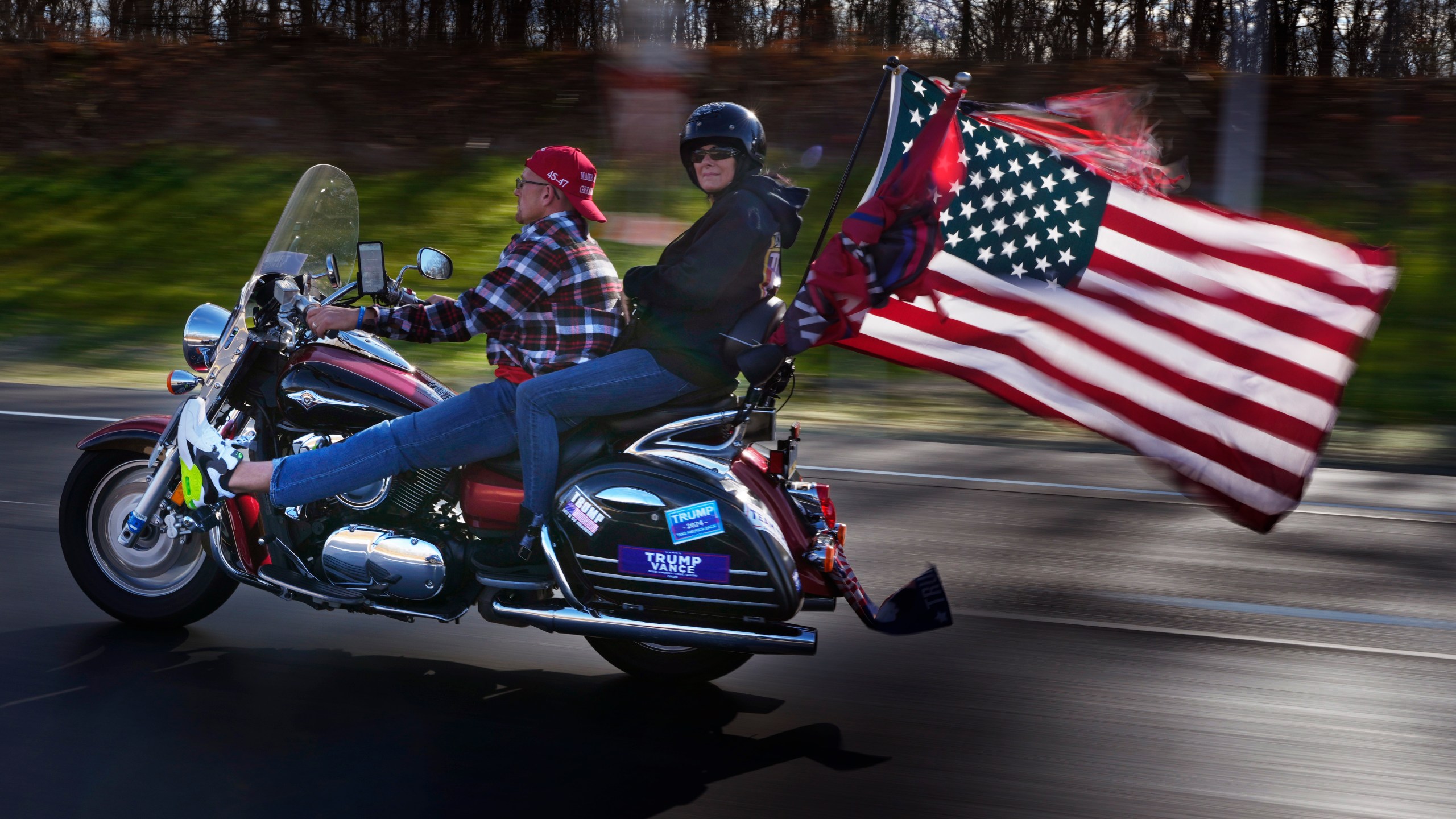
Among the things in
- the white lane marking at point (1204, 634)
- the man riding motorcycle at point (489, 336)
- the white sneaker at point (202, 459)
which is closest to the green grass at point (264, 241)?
the white lane marking at point (1204, 634)

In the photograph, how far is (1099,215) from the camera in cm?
458

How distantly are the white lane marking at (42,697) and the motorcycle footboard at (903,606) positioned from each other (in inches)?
92.6

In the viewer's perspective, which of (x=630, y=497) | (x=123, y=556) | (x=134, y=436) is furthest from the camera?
(x=123, y=556)

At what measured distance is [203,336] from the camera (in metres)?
4.55

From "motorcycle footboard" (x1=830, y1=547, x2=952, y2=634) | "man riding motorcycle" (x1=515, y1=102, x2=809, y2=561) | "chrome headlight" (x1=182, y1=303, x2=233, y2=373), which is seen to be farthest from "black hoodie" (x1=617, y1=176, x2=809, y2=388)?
"chrome headlight" (x1=182, y1=303, x2=233, y2=373)

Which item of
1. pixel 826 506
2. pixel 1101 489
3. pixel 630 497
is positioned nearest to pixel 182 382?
pixel 630 497

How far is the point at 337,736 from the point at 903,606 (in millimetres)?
1698

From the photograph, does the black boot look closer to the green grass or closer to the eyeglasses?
the eyeglasses

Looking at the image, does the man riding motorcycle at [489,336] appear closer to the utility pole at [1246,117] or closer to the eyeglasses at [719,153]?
the eyeglasses at [719,153]

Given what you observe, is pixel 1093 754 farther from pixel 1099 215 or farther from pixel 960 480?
pixel 960 480

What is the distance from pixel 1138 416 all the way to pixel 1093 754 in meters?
1.11

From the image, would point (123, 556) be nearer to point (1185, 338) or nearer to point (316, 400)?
point (316, 400)

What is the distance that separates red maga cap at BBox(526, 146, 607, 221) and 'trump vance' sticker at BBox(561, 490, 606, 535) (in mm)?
900

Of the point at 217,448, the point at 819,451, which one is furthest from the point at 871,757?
the point at 819,451
